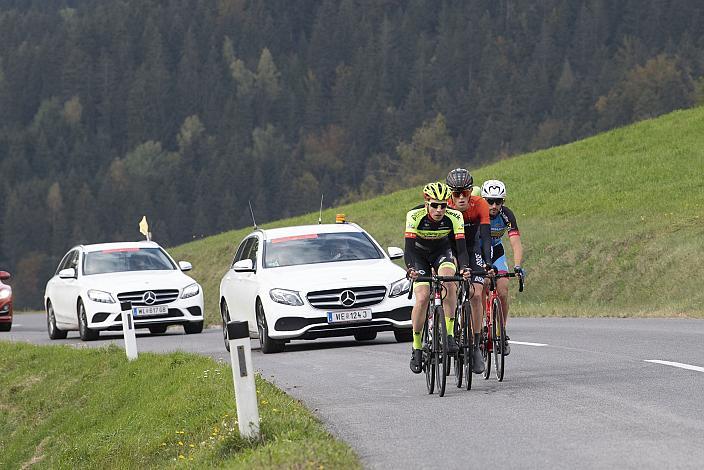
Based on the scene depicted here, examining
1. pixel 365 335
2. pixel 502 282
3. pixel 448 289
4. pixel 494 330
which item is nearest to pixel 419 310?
pixel 448 289

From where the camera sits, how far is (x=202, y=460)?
1000cm

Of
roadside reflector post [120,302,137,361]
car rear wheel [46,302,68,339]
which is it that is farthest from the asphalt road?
car rear wheel [46,302,68,339]

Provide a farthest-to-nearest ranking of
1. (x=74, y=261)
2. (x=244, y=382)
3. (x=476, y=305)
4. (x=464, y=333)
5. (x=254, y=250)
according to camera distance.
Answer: (x=74, y=261) < (x=254, y=250) < (x=476, y=305) < (x=464, y=333) < (x=244, y=382)

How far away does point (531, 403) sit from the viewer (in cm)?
1135

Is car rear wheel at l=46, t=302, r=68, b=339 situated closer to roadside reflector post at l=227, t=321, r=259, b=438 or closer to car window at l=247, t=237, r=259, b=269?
car window at l=247, t=237, r=259, b=269

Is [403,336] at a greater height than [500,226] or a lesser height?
lesser

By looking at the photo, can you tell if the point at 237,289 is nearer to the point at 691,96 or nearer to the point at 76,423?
the point at 76,423

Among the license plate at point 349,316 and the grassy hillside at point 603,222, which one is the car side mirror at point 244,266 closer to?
the license plate at point 349,316

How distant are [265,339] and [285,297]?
2.39 ft

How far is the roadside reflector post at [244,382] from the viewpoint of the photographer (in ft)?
31.7

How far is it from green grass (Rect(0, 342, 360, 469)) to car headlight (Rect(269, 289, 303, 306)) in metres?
1.41

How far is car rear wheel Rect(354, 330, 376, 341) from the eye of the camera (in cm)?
1880

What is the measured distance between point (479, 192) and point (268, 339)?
552cm

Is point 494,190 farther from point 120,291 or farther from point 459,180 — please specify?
point 120,291
